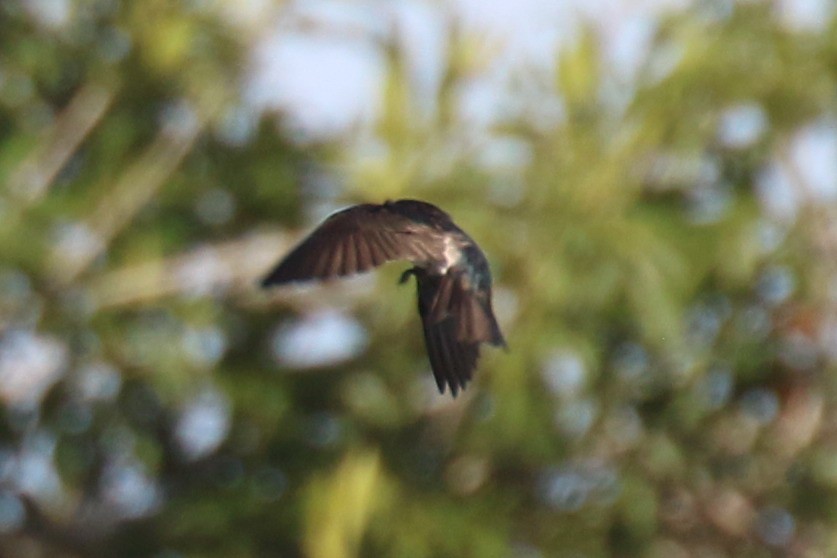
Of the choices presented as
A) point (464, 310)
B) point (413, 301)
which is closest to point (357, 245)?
point (464, 310)

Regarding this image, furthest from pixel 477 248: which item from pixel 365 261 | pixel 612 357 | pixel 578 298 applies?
pixel 612 357

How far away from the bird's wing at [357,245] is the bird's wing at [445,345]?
0.15ft

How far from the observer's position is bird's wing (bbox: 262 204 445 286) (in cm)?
244

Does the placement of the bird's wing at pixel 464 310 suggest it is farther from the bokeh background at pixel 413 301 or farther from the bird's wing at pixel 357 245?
the bokeh background at pixel 413 301

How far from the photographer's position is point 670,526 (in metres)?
5.37

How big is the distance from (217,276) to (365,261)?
2620mm

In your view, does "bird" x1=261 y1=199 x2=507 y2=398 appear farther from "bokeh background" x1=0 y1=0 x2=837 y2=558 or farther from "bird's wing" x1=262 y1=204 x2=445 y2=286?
"bokeh background" x1=0 y1=0 x2=837 y2=558

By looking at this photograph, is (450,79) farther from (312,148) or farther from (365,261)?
(365,261)

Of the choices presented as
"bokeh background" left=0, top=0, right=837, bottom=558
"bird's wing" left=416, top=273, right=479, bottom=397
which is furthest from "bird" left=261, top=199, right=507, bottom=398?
"bokeh background" left=0, top=0, right=837, bottom=558

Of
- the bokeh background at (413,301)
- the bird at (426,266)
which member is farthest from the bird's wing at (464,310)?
the bokeh background at (413,301)

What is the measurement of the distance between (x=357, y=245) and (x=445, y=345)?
0.55ft

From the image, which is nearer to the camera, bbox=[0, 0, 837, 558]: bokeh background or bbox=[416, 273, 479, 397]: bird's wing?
bbox=[416, 273, 479, 397]: bird's wing

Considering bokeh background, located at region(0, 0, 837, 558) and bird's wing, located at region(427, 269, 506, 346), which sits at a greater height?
bokeh background, located at region(0, 0, 837, 558)

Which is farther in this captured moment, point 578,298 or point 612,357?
point 612,357
